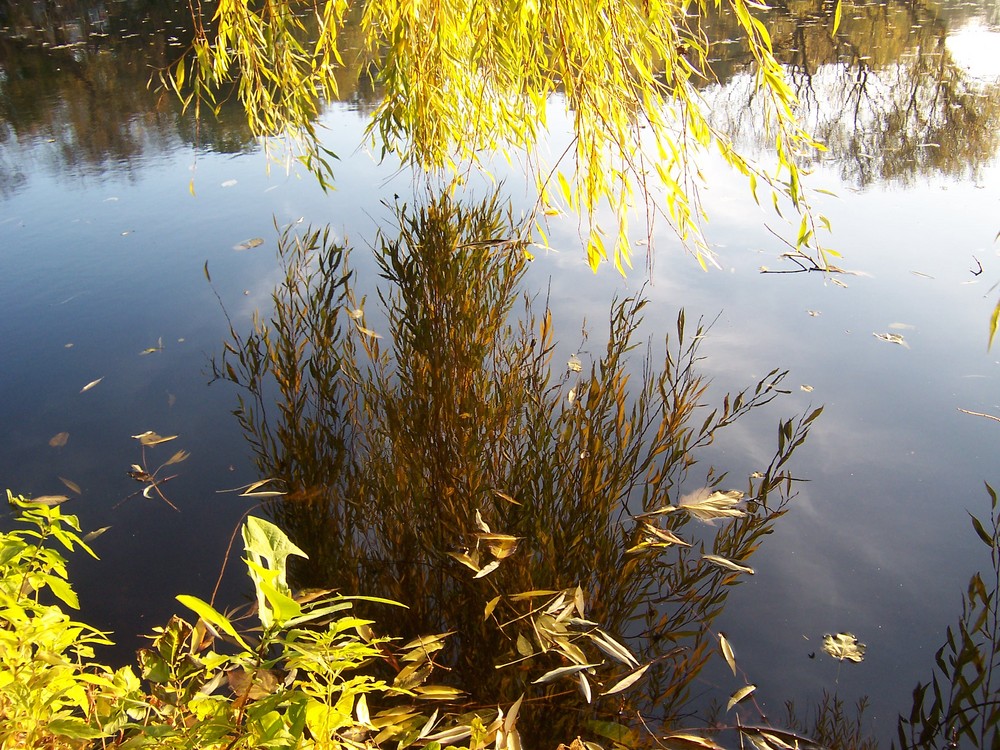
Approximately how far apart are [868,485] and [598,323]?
1.27 metres

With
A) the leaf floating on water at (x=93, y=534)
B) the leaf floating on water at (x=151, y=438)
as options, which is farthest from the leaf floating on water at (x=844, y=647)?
the leaf floating on water at (x=151, y=438)

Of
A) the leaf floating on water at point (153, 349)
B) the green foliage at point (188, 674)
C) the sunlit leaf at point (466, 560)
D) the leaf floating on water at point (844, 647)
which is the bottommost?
the leaf floating on water at point (844, 647)

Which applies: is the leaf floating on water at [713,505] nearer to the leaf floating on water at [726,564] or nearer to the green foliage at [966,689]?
the leaf floating on water at [726,564]

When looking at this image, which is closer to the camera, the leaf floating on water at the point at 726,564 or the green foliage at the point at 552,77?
the leaf floating on water at the point at 726,564

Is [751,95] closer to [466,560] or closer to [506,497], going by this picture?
[506,497]

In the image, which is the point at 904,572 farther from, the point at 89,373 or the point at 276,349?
the point at 89,373

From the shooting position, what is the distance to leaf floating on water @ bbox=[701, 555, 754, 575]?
1.91 metres

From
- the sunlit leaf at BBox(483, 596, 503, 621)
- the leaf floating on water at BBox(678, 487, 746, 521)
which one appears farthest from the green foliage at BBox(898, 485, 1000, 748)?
the sunlit leaf at BBox(483, 596, 503, 621)

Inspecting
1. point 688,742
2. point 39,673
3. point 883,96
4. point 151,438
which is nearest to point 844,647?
point 688,742

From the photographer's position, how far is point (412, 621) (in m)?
1.83

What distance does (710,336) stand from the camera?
10.2 feet

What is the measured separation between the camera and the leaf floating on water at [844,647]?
70.5 inches

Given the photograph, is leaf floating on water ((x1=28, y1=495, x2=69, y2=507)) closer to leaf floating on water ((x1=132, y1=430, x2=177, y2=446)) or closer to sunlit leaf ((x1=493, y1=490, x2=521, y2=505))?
leaf floating on water ((x1=132, y1=430, x2=177, y2=446))

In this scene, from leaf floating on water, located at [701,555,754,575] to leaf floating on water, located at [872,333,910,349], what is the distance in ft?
5.06
